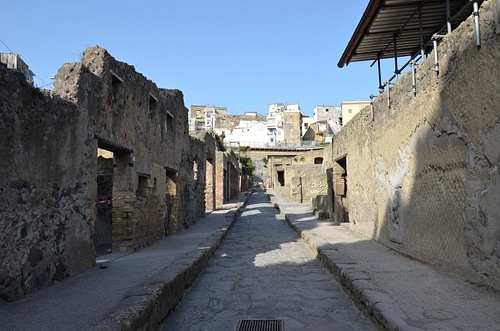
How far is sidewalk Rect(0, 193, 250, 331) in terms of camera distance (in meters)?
3.41

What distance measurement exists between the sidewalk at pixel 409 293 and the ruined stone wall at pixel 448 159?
0.98 feet

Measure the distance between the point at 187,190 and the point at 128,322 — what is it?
10.0 metres

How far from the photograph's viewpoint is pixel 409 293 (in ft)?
14.3

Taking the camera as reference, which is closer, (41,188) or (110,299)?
(110,299)

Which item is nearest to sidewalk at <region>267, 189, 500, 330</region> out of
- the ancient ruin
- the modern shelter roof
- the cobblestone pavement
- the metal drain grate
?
the cobblestone pavement

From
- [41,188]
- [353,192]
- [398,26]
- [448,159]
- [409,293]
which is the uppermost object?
[398,26]

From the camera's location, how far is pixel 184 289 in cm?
545

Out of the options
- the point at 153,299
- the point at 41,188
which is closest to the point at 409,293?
the point at 153,299

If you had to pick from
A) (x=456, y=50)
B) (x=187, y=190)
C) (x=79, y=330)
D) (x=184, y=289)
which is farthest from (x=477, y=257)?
(x=187, y=190)

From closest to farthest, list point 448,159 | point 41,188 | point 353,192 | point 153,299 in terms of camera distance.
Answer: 1. point 153,299
2. point 41,188
3. point 448,159
4. point 353,192

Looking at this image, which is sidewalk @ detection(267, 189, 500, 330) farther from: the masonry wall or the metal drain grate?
the masonry wall

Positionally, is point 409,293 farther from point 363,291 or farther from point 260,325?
point 260,325

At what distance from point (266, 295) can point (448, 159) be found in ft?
9.44

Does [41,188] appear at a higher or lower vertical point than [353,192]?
higher
